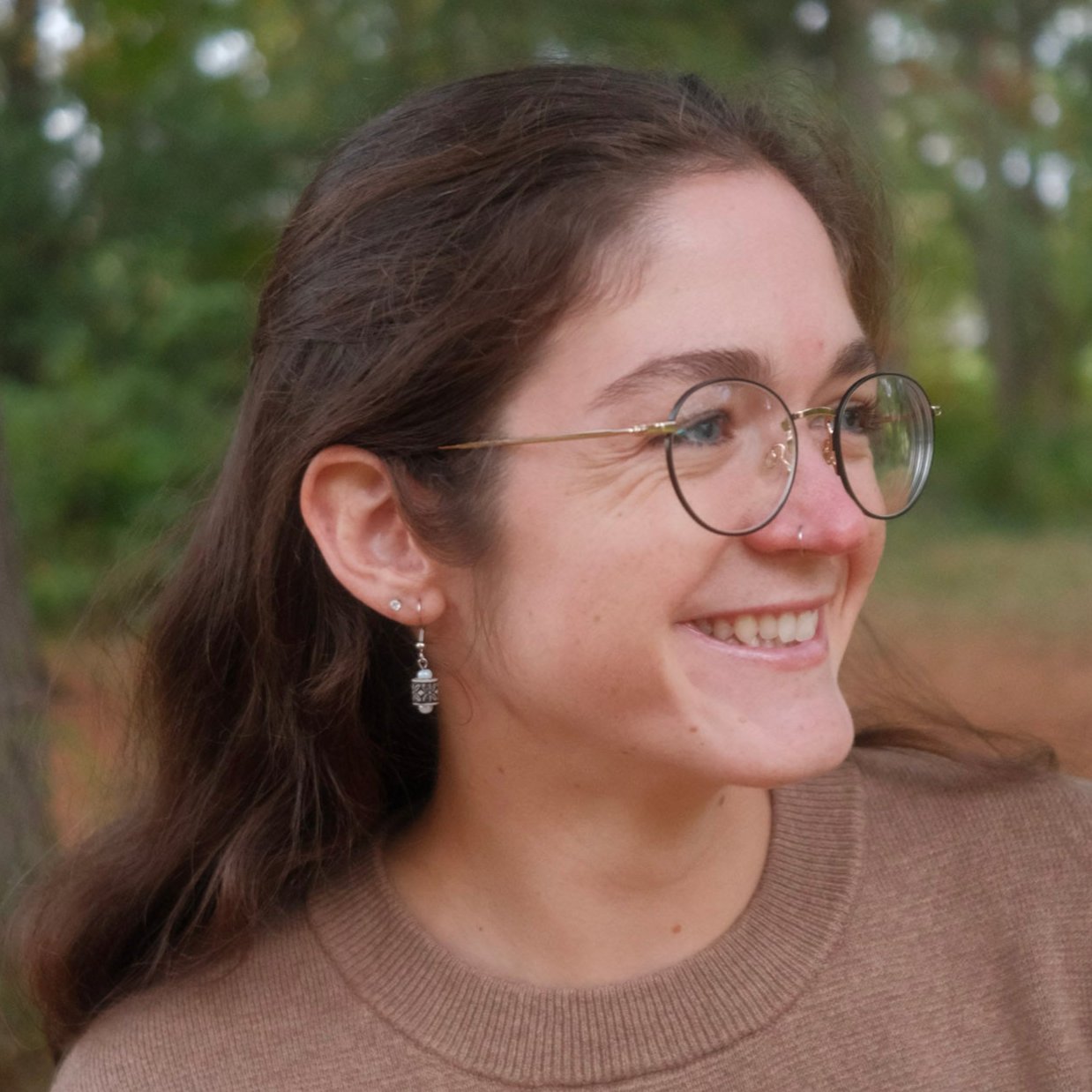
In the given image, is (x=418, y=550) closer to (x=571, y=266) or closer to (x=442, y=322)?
(x=442, y=322)

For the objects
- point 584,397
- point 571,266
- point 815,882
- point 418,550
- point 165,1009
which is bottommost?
point 165,1009

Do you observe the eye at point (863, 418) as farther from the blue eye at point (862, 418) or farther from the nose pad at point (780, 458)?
the nose pad at point (780, 458)

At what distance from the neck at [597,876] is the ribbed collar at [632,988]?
3 centimetres

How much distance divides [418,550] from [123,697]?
81cm

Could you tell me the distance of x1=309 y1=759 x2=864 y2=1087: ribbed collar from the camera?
1903 mm

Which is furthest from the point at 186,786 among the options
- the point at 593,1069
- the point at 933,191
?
the point at 933,191

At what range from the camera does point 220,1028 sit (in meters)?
2.02

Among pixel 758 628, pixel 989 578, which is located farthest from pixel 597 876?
pixel 989 578

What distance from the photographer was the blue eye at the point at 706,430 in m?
1.73

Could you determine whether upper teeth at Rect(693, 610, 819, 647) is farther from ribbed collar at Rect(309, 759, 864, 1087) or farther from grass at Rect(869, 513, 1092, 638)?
grass at Rect(869, 513, 1092, 638)

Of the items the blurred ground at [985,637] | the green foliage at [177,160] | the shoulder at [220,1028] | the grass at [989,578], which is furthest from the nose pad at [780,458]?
the grass at [989,578]

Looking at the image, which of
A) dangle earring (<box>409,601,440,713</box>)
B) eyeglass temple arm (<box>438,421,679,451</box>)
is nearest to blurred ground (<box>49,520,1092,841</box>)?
dangle earring (<box>409,601,440,713</box>)

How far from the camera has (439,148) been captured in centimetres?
191

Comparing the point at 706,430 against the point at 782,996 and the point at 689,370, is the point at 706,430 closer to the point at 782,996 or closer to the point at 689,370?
the point at 689,370
